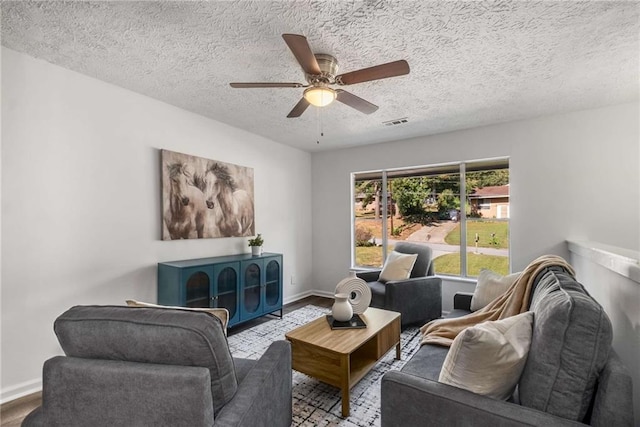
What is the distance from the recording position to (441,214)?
4184 millimetres

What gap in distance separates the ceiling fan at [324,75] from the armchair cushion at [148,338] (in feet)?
4.80

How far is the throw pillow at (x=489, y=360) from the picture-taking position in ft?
3.79

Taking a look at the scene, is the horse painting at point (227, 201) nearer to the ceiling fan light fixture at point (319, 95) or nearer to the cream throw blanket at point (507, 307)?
the ceiling fan light fixture at point (319, 95)

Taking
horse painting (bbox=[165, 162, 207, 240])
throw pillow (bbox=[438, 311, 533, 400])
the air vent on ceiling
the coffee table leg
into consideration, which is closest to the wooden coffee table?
the coffee table leg

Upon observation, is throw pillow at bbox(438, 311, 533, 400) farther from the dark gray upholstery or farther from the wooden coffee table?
the wooden coffee table

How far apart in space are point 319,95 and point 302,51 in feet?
1.57

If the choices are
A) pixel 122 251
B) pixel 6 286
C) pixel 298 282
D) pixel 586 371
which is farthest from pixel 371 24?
pixel 298 282

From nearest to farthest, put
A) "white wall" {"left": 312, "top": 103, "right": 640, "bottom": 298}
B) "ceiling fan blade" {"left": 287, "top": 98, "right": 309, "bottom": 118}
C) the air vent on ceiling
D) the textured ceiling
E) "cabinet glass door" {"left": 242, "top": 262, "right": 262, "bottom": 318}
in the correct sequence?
the textured ceiling → "ceiling fan blade" {"left": 287, "top": 98, "right": 309, "bottom": 118} → "white wall" {"left": 312, "top": 103, "right": 640, "bottom": 298} → "cabinet glass door" {"left": 242, "top": 262, "right": 262, "bottom": 318} → the air vent on ceiling

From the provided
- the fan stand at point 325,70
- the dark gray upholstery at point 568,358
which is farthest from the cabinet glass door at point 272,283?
the dark gray upholstery at point 568,358

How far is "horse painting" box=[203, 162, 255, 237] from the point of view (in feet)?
11.4

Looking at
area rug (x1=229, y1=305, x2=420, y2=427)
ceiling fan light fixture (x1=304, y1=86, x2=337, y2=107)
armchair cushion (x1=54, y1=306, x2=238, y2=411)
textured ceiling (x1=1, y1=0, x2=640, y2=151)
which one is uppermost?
textured ceiling (x1=1, y1=0, x2=640, y2=151)

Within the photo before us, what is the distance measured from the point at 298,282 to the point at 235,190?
1926mm

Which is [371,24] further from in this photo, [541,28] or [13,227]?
[13,227]

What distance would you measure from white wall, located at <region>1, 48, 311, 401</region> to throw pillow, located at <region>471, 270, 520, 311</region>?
9.50 feet
